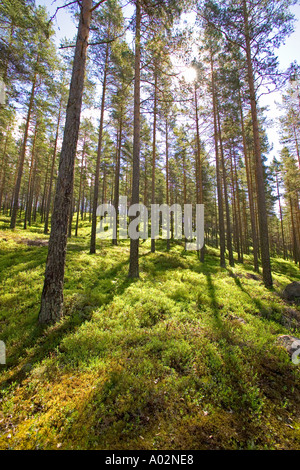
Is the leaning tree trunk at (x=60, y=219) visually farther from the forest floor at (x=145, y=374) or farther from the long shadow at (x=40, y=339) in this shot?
the forest floor at (x=145, y=374)

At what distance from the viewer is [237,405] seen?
3.09 meters

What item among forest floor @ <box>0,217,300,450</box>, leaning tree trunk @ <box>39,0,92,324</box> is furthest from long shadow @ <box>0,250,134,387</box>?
leaning tree trunk @ <box>39,0,92,324</box>

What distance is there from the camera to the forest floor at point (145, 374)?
2.60m

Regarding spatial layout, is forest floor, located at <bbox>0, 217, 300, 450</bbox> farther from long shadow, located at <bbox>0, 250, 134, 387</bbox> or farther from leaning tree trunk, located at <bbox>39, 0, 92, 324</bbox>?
leaning tree trunk, located at <bbox>39, 0, 92, 324</bbox>

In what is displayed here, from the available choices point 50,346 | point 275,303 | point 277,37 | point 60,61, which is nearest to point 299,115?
point 277,37

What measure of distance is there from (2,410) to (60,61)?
853 inches

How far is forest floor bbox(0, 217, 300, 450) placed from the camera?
2.60 meters

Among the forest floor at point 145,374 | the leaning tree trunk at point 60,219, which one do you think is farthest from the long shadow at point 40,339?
the leaning tree trunk at point 60,219

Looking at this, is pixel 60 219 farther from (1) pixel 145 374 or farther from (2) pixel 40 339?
(1) pixel 145 374

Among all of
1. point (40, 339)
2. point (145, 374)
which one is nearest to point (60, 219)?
point (40, 339)

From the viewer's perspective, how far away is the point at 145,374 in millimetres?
3578

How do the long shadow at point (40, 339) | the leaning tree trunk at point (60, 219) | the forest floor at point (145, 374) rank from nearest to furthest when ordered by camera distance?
the forest floor at point (145, 374) → the long shadow at point (40, 339) → the leaning tree trunk at point (60, 219)

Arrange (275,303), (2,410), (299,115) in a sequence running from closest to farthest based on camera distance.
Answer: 1. (2,410)
2. (275,303)
3. (299,115)
